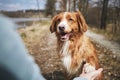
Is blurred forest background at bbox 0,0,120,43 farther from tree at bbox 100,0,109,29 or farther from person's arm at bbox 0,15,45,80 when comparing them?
person's arm at bbox 0,15,45,80

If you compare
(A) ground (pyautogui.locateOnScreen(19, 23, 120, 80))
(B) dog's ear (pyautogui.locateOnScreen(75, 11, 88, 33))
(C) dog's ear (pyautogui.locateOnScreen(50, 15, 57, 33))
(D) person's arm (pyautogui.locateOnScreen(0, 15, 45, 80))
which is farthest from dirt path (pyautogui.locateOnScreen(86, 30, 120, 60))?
(D) person's arm (pyautogui.locateOnScreen(0, 15, 45, 80))

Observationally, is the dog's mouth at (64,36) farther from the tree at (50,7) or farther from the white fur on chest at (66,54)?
the tree at (50,7)

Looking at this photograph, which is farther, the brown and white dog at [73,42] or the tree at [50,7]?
the tree at [50,7]

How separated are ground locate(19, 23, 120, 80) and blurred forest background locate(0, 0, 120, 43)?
89mm

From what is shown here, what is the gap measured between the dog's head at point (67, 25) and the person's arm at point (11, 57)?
1.53 m

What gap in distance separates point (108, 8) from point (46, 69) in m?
0.67

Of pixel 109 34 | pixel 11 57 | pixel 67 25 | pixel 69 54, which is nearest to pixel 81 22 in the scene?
pixel 67 25

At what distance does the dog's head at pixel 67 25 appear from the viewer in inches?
69.2

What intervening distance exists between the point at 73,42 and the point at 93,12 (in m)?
0.29

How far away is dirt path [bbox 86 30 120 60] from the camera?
1.97m

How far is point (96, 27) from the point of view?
2.02 meters

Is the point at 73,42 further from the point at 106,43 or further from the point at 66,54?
the point at 106,43

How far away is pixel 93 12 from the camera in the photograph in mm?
1986

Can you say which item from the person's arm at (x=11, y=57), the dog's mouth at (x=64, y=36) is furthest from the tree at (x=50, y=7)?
the person's arm at (x=11, y=57)
